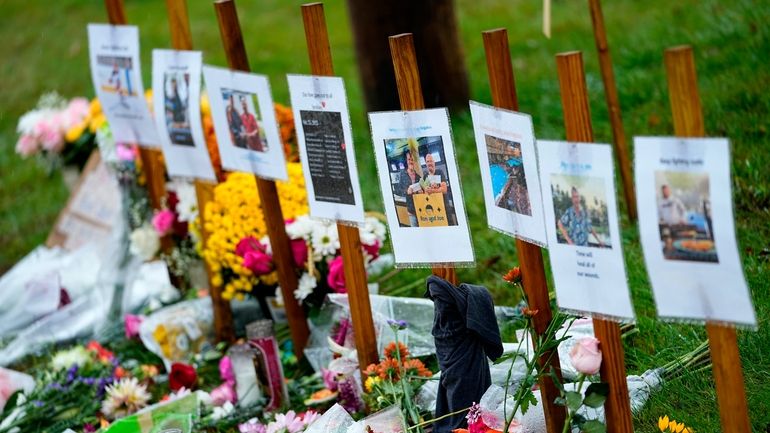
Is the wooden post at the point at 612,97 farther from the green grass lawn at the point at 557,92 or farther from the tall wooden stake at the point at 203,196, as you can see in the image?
the tall wooden stake at the point at 203,196

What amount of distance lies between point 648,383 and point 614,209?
84cm

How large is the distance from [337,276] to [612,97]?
1.19 metres

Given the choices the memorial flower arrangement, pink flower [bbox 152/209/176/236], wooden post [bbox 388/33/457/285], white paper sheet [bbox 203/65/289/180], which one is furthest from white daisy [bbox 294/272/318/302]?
the memorial flower arrangement

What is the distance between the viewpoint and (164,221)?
418 centimetres

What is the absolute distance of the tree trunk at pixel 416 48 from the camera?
5543 millimetres

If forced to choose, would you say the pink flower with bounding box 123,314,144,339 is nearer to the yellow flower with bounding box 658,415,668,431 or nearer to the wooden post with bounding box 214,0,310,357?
the wooden post with bounding box 214,0,310,357

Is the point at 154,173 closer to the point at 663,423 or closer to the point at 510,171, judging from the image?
the point at 510,171

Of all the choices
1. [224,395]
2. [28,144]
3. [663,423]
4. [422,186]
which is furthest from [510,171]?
[28,144]

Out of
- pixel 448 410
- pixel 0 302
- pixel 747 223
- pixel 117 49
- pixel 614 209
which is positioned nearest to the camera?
Answer: pixel 614 209

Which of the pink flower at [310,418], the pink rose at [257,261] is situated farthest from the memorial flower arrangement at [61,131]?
the pink flower at [310,418]

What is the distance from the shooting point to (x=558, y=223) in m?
2.09

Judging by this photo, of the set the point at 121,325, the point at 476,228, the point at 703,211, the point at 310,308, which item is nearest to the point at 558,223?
the point at 703,211

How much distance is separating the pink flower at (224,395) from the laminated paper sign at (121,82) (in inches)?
37.5

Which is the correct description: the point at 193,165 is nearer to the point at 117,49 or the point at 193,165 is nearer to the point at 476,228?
the point at 117,49
